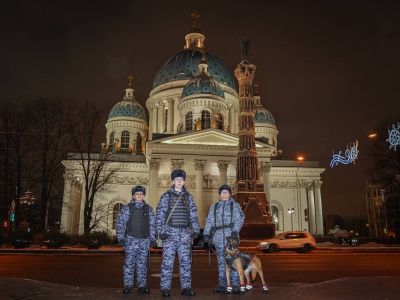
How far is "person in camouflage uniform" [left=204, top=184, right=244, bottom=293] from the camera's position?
6.85 m

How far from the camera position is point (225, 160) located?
4266 cm

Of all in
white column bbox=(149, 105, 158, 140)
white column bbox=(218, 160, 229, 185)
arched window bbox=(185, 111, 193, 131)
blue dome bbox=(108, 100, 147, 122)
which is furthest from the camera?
blue dome bbox=(108, 100, 147, 122)

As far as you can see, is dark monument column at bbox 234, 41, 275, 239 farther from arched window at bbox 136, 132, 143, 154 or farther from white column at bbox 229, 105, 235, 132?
arched window at bbox 136, 132, 143, 154

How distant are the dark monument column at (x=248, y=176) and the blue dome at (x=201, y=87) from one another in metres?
19.8

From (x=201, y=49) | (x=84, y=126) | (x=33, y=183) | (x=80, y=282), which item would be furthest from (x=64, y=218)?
(x=80, y=282)

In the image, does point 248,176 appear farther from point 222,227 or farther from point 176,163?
point 222,227

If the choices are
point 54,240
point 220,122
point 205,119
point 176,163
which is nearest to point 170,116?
point 205,119

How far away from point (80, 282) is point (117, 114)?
53333 millimetres

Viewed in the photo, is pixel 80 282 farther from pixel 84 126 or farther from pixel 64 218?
pixel 64 218

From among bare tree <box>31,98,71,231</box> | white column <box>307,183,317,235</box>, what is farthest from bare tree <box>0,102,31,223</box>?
white column <box>307,183,317,235</box>

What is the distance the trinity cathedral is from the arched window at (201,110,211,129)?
0.10 metres

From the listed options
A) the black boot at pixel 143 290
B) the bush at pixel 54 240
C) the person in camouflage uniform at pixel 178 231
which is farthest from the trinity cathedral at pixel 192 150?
the person in camouflage uniform at pixel 178 231

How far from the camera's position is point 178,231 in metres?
6.66

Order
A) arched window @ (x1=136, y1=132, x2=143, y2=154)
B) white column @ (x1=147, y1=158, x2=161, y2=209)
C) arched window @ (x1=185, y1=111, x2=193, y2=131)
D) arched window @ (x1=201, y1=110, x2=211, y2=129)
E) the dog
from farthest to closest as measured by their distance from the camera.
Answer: arched window @ (x1=136, y1=132, x2=143, y2=154)
arched window @ (x1=185, y1=111, x2=193, y2=131)
arched window @ (x1=201, y1=110, x2=211, y2=129)
white column @ (x1=147, y1=158, x2=161, y2=209)
the dog
